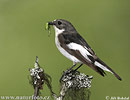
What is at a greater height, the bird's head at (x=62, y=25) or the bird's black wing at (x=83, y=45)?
the bird's head at (x=62, y=25)

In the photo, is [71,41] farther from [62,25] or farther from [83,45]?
[62,25]

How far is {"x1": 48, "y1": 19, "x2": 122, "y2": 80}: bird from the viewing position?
515 centimetres

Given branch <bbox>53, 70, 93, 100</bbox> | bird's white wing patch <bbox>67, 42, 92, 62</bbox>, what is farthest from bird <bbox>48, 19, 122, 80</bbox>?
branch <bbox>53, 70, 93, 100</bbox>

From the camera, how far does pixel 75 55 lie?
5441 mm

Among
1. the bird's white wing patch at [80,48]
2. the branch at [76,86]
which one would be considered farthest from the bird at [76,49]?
the branch at [76,86]

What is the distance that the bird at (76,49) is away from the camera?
5.15 meters

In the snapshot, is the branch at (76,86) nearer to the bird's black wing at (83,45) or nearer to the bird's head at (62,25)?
the bird's black wing at (83,45)

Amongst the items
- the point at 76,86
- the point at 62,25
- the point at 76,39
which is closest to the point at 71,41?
the point at 76,39

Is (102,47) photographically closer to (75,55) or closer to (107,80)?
(107,80)

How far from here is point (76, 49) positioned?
5.41 meters

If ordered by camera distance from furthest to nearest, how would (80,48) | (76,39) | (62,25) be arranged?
(62,25), (76,39), (80,48)

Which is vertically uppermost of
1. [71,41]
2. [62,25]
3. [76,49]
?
[62,25]

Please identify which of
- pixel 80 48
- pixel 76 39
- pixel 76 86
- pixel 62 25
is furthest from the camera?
pixel 62 25

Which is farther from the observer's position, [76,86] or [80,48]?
[80,48]
